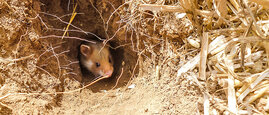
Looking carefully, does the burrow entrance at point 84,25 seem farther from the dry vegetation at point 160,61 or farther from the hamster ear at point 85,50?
the hamster ear at point 85,50

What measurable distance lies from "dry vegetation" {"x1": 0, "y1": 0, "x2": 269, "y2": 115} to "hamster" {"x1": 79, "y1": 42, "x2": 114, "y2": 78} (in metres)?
1.31

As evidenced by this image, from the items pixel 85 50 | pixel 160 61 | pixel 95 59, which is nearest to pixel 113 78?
pixel 95 59

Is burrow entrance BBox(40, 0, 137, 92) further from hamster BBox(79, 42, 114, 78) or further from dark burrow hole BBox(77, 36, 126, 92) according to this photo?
hamster BBox(79, 42, 114, 78)

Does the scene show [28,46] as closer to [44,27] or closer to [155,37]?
[44,27]

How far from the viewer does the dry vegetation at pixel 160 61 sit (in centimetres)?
276

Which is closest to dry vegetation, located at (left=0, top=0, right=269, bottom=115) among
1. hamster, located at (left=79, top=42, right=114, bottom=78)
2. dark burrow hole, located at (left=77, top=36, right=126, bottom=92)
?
dark burrow hole, located at (left=77, top=36, right=126, bottom=92)

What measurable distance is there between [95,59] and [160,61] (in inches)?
89.8

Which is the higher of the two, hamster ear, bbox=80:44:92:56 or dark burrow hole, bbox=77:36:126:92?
hamster ear, bbox=80:44:92:56

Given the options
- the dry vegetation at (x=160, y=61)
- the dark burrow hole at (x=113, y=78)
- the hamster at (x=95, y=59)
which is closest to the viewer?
the dry vegetation at (x=160, y=61)

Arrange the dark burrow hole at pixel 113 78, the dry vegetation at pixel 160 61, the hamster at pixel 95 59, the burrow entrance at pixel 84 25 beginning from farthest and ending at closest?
the hamster at pixel 95 59 → the dark burrow hole at pixel 113 78 → the burrow entrance at pixel 84 25 → the dry vegetation at pixel 160 61

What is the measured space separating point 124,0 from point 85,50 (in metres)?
2.09

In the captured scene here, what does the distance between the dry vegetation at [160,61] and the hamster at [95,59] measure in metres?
1.31

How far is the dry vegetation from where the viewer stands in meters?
2.76

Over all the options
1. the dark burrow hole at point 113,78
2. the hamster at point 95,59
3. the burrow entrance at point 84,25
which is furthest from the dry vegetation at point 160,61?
the hamster at point 95,59
